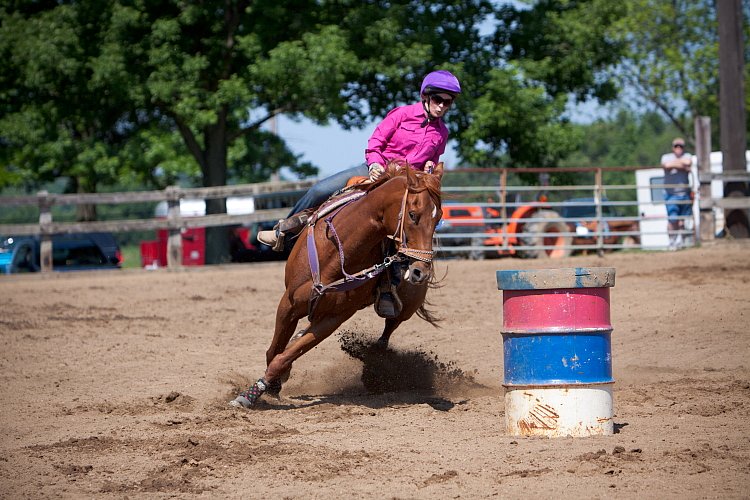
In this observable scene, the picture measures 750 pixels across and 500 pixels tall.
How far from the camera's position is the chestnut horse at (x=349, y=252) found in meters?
6.62

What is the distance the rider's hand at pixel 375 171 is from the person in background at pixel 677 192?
44.4ft

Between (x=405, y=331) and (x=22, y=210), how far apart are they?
1683 inches

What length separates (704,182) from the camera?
19.2 metres

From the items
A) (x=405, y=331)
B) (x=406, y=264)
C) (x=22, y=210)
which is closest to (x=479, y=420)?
(x=406, y=264)

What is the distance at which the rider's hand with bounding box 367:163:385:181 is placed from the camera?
7.15 metres

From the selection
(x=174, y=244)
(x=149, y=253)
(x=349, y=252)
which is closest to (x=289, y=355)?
(x=349, y=252)

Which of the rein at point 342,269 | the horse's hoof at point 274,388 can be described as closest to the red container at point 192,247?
the horse's hoof at point 274,388

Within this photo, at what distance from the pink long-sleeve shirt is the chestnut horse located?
0.51 m

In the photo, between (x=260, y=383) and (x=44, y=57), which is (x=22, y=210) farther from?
(x=260, y=383)

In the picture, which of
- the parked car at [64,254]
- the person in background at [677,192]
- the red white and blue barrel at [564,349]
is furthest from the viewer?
the parked car at [64,254]

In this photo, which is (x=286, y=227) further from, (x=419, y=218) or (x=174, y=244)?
(x=174, y=244)

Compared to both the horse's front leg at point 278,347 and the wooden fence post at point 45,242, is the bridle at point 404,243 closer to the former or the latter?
the horse's front leg at point 278,347

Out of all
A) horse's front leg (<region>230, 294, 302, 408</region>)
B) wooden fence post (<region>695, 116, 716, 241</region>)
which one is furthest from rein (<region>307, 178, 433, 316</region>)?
wooden fence post (<region>695, 116, 716, 241</region>)

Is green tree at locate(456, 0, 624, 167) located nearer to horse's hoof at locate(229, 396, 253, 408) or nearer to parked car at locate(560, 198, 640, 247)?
parked car at locate(560, 198, 640, 247)
